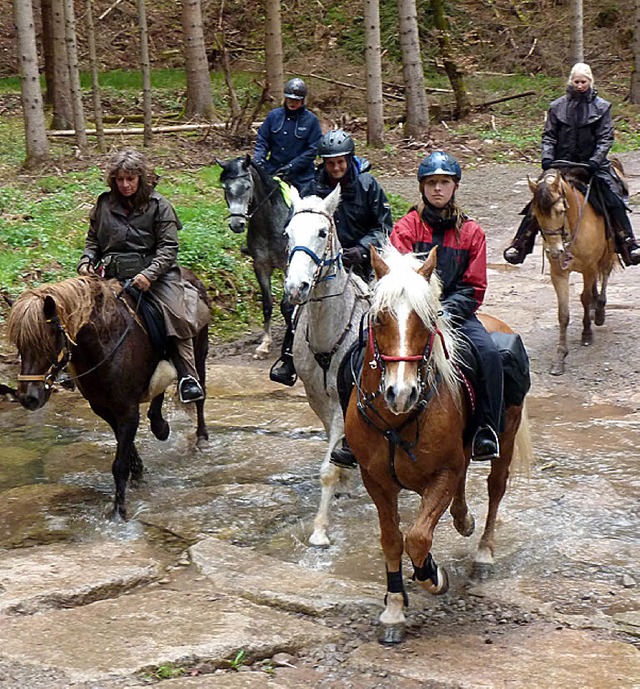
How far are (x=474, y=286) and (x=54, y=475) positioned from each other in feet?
13.6

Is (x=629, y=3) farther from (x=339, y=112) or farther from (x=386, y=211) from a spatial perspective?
(x=386, y=211)

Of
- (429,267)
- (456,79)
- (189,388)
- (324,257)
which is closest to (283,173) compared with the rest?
(189,388)

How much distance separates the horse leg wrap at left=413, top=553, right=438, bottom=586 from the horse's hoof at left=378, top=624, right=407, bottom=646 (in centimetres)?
28

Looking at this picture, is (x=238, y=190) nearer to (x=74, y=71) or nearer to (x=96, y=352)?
(x=96, y=352)

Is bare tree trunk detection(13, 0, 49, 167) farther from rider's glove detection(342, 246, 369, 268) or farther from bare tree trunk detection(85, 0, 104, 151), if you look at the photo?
rider's glove detection(342, 246, 369, 268)

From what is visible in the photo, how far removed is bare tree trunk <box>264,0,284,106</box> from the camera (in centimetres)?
2002

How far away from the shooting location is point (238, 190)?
10.8 m

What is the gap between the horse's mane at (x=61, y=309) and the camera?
21.8 feet

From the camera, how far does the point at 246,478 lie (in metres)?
8.02

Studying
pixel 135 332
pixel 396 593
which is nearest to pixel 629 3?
pixel 135 332

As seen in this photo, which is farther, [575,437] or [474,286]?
[575,437]

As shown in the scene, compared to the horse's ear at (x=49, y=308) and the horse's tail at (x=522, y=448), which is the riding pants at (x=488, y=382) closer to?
the horse's tail at (x=522, y=448)

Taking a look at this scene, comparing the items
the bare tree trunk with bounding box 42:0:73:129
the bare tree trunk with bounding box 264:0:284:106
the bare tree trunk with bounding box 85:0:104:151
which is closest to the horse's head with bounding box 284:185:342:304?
the bare tree trunk with bounding box 85:0:104:151

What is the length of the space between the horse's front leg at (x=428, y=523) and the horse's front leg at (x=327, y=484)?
55.9 inches
